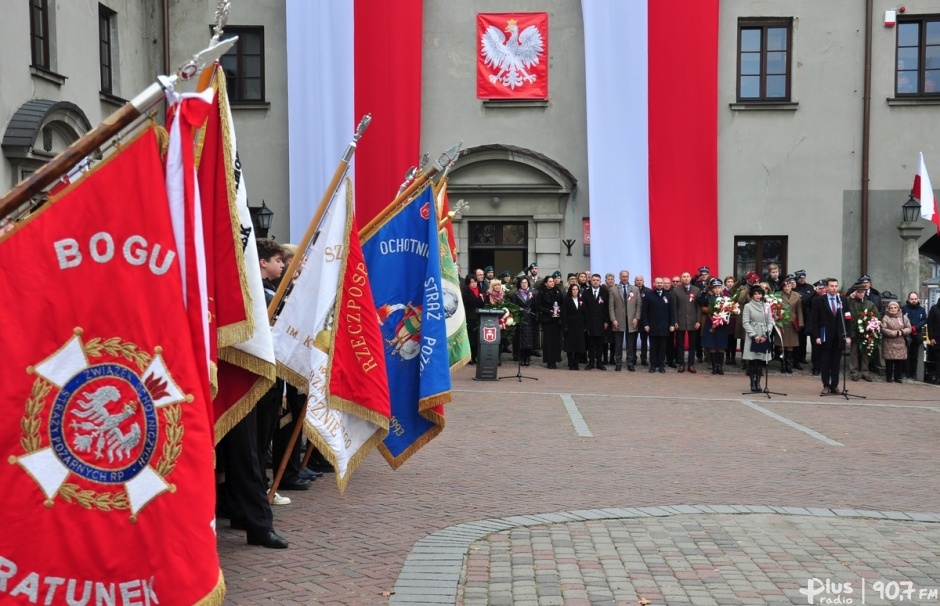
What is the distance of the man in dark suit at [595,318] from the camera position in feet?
65.2

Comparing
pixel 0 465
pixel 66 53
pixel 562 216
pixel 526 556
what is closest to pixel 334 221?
pixel 526 556

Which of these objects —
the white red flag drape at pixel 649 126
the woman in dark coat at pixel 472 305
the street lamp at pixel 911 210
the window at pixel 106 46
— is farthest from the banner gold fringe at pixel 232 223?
the street lamp at pixel 911 210

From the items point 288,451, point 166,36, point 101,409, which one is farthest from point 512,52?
point 101,409

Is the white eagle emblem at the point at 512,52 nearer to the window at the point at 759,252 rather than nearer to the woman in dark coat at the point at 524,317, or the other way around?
the woman in dark coat at the point at 524,317

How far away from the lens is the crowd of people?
1895cm

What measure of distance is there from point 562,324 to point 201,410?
1666 cm

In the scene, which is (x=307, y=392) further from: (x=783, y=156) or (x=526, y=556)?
(x=783, y=156)

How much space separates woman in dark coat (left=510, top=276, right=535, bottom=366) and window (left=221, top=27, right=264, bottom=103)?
8.47m

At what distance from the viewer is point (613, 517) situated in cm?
719

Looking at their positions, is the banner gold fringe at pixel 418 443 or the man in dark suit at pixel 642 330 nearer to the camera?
the banner gold fringe at pixel 418 443

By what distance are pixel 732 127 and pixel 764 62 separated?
1768mm

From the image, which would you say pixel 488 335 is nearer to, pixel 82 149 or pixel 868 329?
pixel 868 329

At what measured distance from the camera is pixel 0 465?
344 centimetres

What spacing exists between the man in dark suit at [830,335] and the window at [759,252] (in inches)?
264
